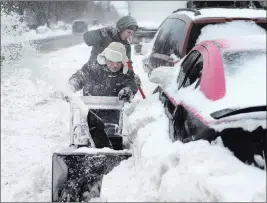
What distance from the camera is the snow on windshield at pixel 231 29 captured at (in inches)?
200

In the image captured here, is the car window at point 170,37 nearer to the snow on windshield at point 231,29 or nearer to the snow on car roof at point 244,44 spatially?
the snow on windshield at point 231,29

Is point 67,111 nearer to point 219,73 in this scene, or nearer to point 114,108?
point 114,108

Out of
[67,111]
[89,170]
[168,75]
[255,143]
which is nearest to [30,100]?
[67,111]

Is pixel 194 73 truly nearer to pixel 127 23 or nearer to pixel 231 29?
pixel 231 29

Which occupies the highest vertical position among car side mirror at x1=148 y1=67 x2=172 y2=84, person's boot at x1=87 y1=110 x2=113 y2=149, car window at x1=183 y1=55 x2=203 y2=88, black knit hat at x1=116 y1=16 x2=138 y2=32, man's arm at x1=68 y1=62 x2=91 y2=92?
black knit hat at x1=116 y1=16 x2=138 y2=32

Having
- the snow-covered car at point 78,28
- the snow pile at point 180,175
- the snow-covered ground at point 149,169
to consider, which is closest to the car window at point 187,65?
the snow-covered ground at point 149,169

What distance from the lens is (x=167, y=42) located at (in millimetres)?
6008

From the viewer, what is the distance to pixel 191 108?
2867 mm

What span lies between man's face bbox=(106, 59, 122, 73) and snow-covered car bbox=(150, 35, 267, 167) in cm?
157

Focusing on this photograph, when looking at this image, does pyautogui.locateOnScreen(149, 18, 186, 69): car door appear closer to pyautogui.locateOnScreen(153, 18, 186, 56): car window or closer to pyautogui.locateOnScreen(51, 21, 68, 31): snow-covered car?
pyautogui.locateOnScreen(153, 18, 186, 56): car window

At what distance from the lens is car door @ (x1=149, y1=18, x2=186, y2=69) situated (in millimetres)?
5488

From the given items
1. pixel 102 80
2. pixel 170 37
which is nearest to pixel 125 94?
pixel 102 80

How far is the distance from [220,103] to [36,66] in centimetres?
362

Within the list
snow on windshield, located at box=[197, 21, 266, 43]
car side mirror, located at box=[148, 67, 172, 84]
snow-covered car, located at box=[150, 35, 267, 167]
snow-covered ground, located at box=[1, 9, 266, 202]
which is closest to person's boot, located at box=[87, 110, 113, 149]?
snow-covered ground, located at box=[1, 9, 266, 202]
